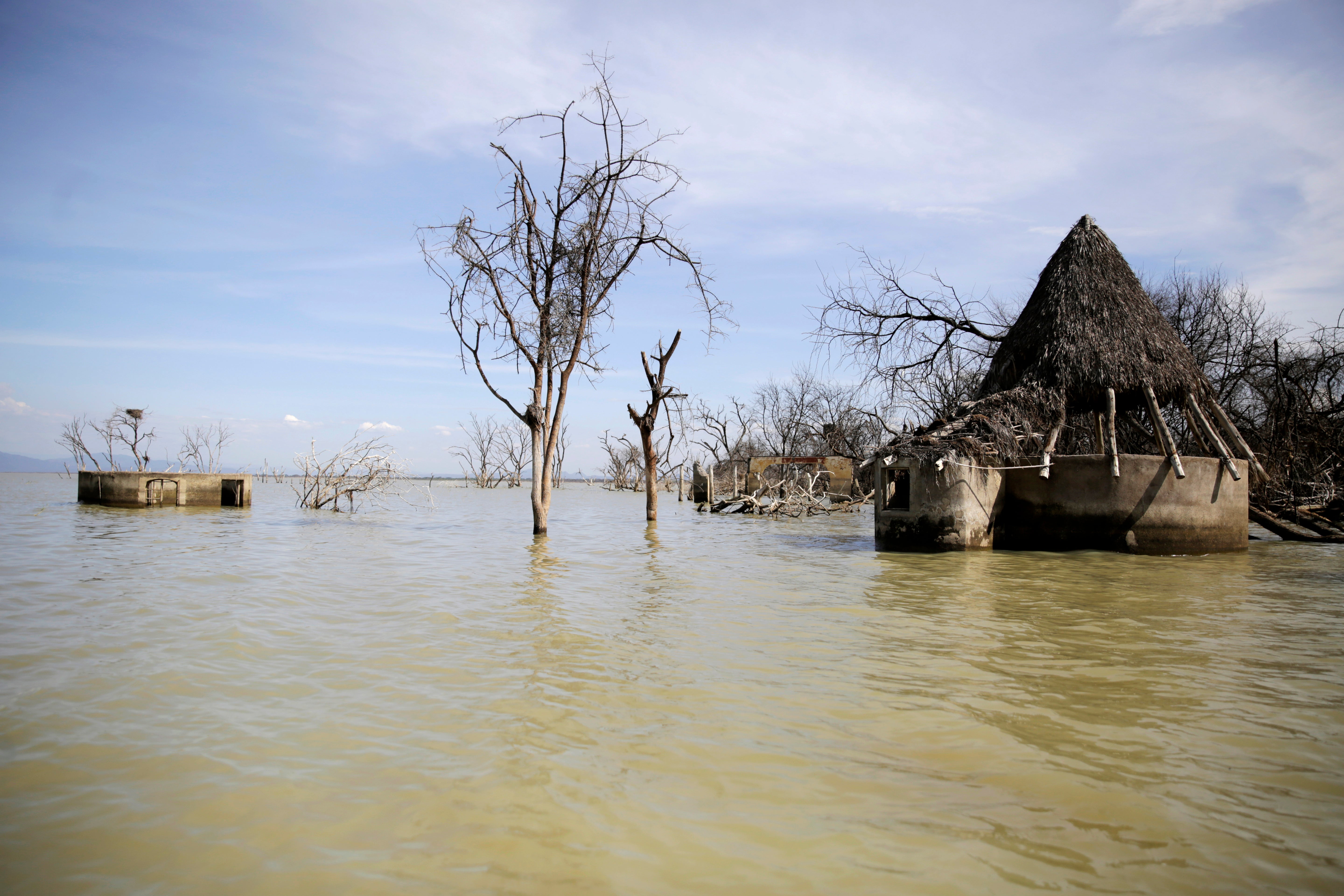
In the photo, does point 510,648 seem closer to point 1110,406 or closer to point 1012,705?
point 1012,705

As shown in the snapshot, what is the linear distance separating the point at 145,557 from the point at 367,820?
9.40 m

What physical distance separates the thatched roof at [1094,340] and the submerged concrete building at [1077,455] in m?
0.02

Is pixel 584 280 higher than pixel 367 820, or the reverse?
pixel 584 280

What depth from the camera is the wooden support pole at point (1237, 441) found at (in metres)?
13.5

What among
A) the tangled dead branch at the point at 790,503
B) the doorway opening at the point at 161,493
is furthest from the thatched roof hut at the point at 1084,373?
the doorway opening at the point at 161,493

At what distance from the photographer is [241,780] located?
3164 mm

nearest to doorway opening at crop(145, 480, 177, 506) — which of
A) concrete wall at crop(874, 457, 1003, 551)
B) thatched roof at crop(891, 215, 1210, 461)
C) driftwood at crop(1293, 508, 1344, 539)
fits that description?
concrete wall at crop(874, 457, 1003, 551)

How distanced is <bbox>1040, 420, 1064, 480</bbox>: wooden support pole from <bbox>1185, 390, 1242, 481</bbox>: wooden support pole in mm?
2411

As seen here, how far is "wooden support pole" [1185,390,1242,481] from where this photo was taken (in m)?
12.1

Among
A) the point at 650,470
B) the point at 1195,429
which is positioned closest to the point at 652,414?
the point at 650,470

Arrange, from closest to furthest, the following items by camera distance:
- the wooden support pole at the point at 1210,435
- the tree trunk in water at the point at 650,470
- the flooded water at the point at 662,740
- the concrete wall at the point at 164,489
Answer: the flooded water at the point at 662,740 → the wooden support pole at the point at 1210,435 → the tree trunk in water at the point at 650,470 → the concrete wall at the point at 164,489

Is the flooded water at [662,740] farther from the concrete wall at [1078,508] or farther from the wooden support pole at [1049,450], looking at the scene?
the wooden support pole at [1049,450]

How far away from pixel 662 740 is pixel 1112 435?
11.7 m

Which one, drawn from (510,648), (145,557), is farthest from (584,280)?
(510,648)
